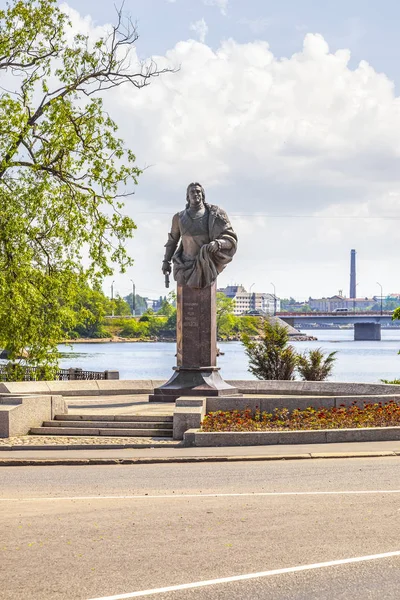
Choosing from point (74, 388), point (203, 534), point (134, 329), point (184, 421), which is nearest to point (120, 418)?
point (184, 421)

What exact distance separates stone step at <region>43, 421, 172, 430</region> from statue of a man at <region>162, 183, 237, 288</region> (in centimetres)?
498

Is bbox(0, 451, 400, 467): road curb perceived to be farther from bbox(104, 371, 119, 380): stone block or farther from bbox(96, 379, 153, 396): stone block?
bbox(104, 371, 119, 380): stone block

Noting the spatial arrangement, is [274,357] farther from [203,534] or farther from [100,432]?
[203,534]

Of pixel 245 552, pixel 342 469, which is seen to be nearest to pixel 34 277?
pixel 342 469

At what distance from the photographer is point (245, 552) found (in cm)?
809

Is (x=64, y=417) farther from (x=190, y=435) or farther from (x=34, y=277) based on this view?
(x=34, y=277)

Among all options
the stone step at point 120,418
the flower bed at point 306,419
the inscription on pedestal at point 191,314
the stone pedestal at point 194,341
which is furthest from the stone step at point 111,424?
the inscription on pedestal at point 191,314

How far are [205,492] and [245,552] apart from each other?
11.5 feet

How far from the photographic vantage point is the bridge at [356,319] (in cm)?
12825

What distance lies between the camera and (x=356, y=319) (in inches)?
5118

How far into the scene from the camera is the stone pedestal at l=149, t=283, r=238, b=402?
22.1 metres

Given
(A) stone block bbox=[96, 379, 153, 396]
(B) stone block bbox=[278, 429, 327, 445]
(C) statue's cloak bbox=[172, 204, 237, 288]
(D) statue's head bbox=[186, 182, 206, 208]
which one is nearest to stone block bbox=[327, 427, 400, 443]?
(B) stone block bbox=[278, 429, 327, 445]

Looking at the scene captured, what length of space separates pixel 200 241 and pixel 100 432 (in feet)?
20.8

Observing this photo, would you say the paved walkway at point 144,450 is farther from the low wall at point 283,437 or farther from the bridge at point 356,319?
the bridge at point 356,319
